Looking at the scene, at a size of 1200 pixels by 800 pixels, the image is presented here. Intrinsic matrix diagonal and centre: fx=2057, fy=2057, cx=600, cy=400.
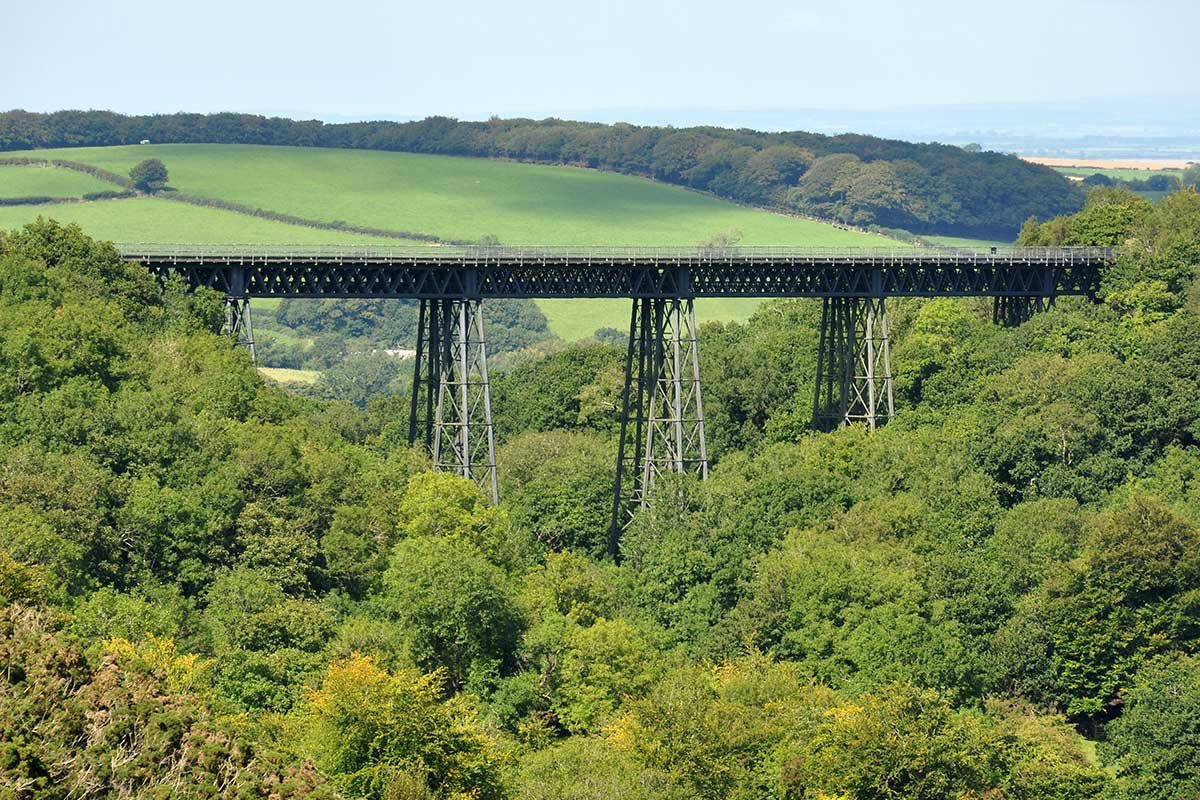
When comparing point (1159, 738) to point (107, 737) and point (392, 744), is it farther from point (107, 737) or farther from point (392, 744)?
point (107, 737)

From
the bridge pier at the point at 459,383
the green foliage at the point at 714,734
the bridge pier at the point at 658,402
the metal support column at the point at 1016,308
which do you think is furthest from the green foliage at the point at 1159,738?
the metal support column at the point at 1016,308

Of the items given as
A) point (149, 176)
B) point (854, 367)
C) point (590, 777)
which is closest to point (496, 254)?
point (854, 367)

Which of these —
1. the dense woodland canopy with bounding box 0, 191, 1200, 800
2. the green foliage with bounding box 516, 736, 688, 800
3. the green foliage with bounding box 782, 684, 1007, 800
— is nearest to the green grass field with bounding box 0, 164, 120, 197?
the dense woodland canopy with bounding box 0, 191, 1200, 800

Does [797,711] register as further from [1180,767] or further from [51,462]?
[51,462]

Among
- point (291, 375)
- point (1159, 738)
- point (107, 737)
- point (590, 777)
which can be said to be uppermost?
point (107, 737)

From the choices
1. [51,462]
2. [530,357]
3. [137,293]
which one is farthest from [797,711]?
[530,357]

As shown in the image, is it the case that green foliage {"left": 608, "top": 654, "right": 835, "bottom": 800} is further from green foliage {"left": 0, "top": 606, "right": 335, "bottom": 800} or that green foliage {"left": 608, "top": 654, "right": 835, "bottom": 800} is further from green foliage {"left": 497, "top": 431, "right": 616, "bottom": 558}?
green foliage {"left": 497, "top": 431, "right": 616, "bottom": 558}
